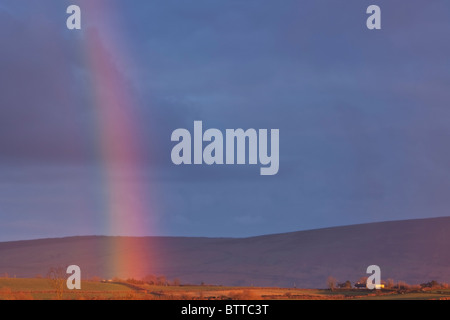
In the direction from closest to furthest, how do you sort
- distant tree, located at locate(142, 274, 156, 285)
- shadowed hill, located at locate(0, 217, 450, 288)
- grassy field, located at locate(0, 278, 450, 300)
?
grassy field, located at locate(0, 278, 450, 300) → distant tree, located at locate(142, 274, 156, 285) → shadowed hill, located at locate(0, 217, 450, 288)

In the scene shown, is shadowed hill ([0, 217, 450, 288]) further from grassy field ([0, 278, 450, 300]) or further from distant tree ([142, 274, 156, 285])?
grassy field ([0, 278, 450, 300])

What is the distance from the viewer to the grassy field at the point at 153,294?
56875 mm

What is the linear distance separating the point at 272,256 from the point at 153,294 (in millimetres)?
79560

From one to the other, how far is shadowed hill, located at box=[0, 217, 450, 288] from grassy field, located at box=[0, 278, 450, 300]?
49.4 m

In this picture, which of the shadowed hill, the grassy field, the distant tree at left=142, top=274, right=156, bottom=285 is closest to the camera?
the grassy field

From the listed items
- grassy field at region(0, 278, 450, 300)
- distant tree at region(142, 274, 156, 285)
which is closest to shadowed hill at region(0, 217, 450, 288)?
distant tree at region(142, 274, 156, 285)

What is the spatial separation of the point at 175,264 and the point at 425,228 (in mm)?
52252

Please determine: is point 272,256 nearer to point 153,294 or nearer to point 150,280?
point 150,280

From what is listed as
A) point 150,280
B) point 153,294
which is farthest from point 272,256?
point 153,294

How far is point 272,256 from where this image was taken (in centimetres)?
14162

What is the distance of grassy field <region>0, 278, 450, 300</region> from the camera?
56.9m

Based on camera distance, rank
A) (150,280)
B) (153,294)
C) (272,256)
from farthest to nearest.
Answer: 1. (272,256)
2. (150,280)
3. (153,294)
